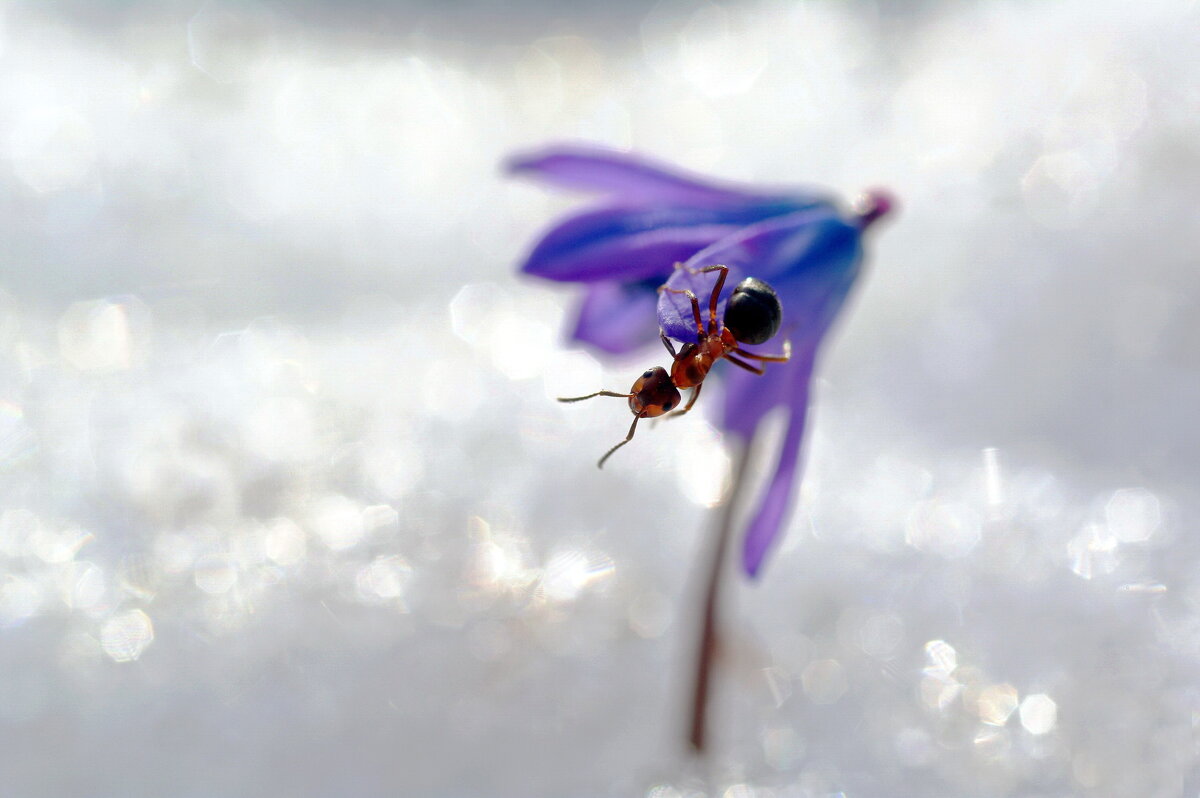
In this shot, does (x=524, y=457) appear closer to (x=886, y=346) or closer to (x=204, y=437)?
(x=204, y=437)

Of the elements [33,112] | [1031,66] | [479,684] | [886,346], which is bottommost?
[479,684]

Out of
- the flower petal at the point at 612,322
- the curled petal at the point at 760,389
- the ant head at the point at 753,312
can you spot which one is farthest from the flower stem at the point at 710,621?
the ant head at the point at 753,312

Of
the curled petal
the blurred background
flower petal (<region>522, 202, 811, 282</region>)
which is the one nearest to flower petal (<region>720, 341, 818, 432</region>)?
the curled petal

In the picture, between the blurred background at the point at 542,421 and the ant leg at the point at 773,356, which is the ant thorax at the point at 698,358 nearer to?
the ant leg at the point at 773,356

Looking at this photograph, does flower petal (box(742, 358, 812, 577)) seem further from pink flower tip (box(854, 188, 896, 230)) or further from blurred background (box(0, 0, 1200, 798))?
blurred background (box(0, 0, 1200, 798))

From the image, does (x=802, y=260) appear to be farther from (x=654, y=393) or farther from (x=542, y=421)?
(x=542, y=421)

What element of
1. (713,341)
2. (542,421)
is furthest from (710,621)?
(542,421)

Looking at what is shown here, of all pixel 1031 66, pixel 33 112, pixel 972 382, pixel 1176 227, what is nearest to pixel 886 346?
pixel 972 382
